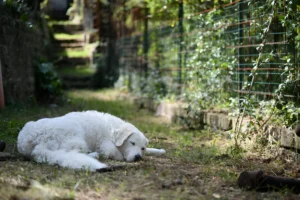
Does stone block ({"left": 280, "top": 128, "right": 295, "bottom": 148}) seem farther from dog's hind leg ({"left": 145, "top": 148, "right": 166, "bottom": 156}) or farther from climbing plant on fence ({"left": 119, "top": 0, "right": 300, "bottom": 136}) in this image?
dog's hind leg ({"left": 145, "top": 148, "right": 166, "bottom": 156})

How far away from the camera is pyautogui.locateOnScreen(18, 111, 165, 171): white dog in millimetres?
4488

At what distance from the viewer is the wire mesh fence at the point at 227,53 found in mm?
6133

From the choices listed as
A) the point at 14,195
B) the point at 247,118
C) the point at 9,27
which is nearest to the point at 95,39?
the point at 9,27

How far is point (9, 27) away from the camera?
884 cm

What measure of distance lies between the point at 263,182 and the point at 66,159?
202 cm

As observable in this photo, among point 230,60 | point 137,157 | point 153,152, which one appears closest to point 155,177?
point 137,157

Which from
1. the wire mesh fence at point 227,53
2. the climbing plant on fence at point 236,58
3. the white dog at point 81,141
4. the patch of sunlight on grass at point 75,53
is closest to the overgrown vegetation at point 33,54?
the climbing plant on fence at point 236,58

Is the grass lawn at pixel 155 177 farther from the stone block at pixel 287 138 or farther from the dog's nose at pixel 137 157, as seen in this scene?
the stone block at pixel 287 138

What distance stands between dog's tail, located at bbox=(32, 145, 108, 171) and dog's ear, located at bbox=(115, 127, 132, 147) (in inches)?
28.8

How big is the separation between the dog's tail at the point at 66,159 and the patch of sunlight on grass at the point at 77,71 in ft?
40.6

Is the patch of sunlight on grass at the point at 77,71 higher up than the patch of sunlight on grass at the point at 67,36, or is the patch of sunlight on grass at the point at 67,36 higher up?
the patch of sunlight on grass at the point at 67,36

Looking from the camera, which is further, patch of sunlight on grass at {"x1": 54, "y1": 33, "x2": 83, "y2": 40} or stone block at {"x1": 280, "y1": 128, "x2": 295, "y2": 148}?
patch of sunlight on grass at {"x1": 54, "y1": 33, "x2": 83, "y2": 40}

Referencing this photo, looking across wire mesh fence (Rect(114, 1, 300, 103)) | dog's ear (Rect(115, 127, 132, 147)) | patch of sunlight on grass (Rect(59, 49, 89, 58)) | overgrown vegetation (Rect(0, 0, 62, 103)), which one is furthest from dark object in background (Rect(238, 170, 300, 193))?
patch of sunlight on grass (Rect(59, 49, 89, 58))

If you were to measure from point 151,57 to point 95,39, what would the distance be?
30.8ft
